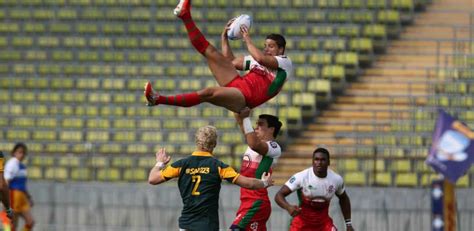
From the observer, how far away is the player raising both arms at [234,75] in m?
12.8

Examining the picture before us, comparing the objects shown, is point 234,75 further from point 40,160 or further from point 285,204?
point 40,160

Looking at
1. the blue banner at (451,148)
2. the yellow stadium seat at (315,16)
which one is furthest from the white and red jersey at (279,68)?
the yellow stadium seat at (315,16)

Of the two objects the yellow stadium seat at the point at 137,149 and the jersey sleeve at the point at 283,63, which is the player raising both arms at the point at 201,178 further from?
the yellow stadium seat at the point at 137,149

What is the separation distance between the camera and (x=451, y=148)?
10.0 metres

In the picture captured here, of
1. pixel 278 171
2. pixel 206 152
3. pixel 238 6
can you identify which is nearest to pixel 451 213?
pixel 206 152

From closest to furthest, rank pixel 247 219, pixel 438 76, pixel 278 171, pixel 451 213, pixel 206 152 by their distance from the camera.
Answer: pixel 451 213, pixel 206 152, pixel 247 219, pixel 278 171, pixel 438 76

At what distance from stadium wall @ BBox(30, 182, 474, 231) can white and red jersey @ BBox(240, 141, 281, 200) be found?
640 centimetres

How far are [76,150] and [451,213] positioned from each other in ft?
50.0

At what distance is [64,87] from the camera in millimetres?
25734

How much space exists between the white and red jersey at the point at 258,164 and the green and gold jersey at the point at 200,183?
1196mm

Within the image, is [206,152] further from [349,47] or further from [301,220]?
[349,47]

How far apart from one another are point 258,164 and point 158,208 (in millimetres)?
7983

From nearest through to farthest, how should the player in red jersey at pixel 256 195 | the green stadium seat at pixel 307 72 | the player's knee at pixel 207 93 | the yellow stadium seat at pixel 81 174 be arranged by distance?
the player's knee at pixel 207 93 < the player in red jersey at pixel 256 195 < the yellow stadium seat at pixel 81 174 < the green stadium seat at pixel 307 72

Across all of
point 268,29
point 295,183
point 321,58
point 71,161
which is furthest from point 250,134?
point 268,29
